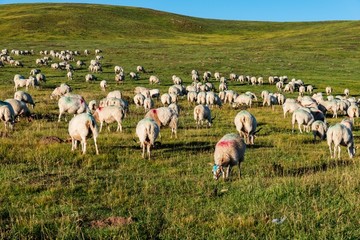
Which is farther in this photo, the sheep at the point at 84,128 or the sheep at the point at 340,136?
the sheep at the point at 340,136

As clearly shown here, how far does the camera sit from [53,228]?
8.05m

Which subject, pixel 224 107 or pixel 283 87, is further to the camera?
pixel 283 87

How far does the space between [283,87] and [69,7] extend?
113278 mm

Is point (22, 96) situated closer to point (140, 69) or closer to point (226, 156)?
point (226, 156)


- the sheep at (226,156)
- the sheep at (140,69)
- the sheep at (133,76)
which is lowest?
the sheep at (226,156)

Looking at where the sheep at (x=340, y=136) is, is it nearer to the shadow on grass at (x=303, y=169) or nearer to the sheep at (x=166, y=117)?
the shadow on grass at (x=303, y=169)

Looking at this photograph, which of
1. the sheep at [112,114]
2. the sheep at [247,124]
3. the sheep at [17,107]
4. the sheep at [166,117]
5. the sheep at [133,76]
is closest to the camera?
the sheep at [247,124]

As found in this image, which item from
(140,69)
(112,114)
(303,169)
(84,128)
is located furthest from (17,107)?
(140,69)

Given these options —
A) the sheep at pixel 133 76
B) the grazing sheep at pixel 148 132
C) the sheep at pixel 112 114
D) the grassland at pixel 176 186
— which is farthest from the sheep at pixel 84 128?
the sheep at pixel 133 76

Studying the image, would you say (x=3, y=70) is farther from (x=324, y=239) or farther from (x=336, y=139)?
(x=324, y=239)

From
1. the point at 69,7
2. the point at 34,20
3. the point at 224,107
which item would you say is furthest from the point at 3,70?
the point at 69,7

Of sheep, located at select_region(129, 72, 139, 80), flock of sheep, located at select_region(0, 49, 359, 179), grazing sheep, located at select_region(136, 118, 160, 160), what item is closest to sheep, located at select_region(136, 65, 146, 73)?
sheep, located at select_region(129, 72, 139, 80)

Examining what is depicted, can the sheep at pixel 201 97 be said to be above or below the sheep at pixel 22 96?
below

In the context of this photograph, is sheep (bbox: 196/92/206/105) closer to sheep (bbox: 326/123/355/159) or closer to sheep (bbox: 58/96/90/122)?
sheep (bbox: 58/96/90/122)
